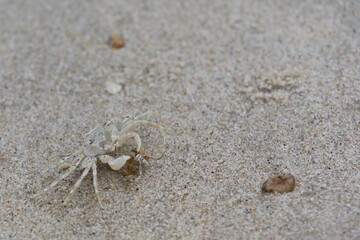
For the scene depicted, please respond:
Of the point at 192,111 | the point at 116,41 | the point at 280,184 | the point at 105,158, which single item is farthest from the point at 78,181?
the point at 116,41

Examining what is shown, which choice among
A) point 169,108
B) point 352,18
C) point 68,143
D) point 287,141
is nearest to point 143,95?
point 169,108

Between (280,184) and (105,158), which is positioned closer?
(280,184)

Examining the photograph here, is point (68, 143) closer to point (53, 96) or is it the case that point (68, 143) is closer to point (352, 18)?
point (53, 96)

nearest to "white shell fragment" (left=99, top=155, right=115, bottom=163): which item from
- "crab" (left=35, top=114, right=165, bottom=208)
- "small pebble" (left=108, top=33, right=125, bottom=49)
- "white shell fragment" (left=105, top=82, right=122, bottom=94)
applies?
"crab" (left=35, top=114, right=165, bottom=208)

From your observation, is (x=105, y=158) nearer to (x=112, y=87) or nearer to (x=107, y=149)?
(x=107, y=149)

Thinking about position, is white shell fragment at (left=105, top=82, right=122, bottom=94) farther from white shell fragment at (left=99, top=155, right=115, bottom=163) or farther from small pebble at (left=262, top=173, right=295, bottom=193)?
small pebble at (left=262, top=173, right=295, bottom=193)

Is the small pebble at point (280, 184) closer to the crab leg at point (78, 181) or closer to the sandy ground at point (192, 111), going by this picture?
the sandy ground at point (192, 111)

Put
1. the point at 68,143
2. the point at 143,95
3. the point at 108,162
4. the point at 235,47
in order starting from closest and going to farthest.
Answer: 1. the point at 108,162
2. the point at 68,143
3. the point at 143,95
4. the point at 235,47
